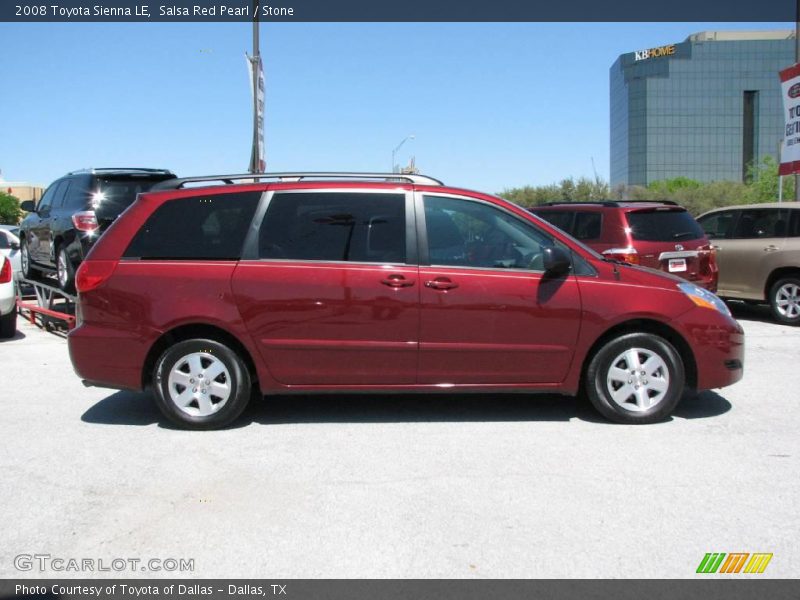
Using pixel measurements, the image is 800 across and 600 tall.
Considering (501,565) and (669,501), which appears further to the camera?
(669,501)

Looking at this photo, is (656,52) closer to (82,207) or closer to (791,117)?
(791,117)

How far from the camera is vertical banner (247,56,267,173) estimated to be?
12250mm

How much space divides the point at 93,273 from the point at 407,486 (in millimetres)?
2916

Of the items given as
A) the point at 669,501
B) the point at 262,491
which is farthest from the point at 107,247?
the point at 669,501

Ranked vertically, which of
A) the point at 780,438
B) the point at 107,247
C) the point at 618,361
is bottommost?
the point at 780,438

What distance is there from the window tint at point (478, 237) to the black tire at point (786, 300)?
6.94m

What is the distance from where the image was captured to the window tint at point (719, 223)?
11703 millimetres

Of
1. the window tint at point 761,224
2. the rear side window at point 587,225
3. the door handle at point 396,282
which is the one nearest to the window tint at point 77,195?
the door handle at point 396,282

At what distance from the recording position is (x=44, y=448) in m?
5.11

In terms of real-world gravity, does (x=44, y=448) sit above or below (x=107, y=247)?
below

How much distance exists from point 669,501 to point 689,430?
1.49 meters
